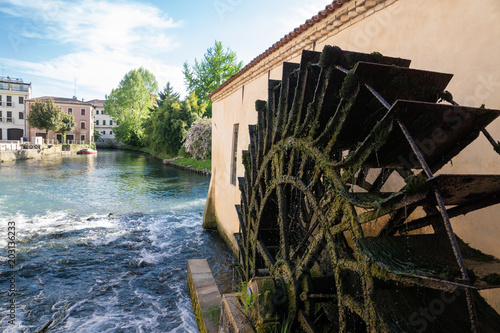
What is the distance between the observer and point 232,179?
938 centimetres

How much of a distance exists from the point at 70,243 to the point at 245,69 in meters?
7.24

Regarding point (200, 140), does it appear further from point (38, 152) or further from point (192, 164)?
point (38, 152)

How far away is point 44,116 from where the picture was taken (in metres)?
40.4

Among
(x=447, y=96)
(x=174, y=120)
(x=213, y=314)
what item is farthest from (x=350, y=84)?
(x=174, y=120)

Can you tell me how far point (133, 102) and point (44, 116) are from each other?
13139 mm

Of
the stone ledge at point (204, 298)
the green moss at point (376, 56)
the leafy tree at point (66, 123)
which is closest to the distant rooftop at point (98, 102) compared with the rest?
the leafy tree at point (66, 123)

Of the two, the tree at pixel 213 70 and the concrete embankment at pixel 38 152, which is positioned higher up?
the tree at pixel 213 70

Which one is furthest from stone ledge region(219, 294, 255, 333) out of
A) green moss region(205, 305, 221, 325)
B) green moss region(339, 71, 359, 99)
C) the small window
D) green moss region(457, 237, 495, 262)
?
the small window

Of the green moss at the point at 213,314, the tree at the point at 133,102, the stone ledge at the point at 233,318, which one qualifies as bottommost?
the green moss at the point at 213,314

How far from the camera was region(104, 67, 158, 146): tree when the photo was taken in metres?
49.8

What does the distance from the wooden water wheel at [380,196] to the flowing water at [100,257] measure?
11.3 feet

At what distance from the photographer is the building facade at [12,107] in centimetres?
4506

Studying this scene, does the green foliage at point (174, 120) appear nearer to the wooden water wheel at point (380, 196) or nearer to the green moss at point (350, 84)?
the wooden water wheel at point (380, 196)

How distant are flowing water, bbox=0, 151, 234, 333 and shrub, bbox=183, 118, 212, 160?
11.4 m
